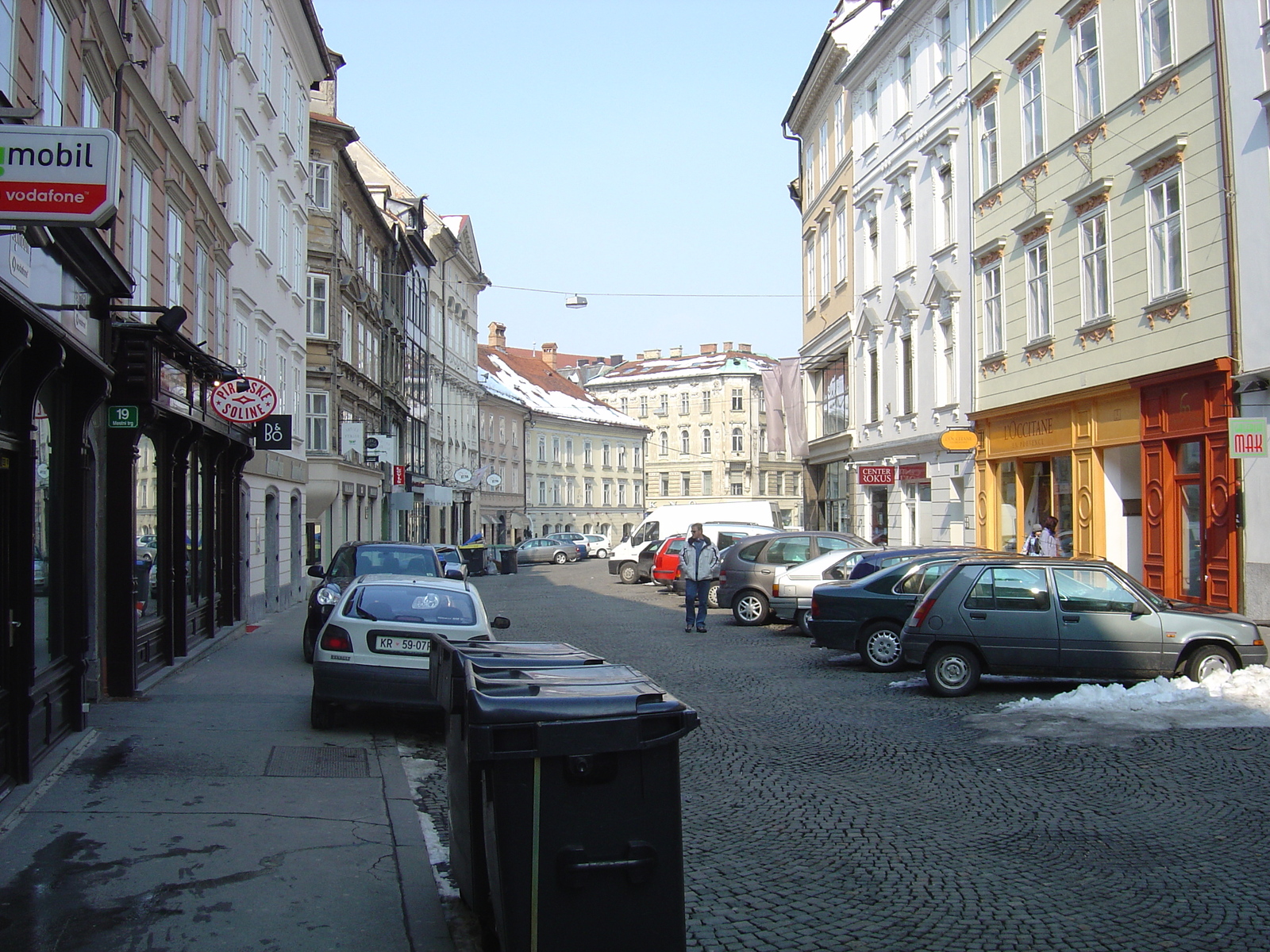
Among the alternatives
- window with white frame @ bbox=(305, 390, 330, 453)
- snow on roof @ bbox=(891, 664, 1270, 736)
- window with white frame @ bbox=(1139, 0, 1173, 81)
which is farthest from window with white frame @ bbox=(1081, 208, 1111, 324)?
window with white frame @ bbox=(305, 390, 330, 453)

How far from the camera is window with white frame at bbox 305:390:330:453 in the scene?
33.8 meters

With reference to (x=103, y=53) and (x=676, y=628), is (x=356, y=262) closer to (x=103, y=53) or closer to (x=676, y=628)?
(x=676, y=628)

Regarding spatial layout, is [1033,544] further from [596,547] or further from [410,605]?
[596,547]

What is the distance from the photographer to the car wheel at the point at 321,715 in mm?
10758

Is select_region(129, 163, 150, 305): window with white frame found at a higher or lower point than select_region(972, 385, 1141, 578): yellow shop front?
higher

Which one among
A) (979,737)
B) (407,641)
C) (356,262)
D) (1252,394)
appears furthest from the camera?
(356,262)

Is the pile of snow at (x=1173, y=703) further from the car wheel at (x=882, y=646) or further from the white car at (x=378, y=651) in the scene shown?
the white car at (x=378, y=651)

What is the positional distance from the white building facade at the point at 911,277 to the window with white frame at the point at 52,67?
20.0m

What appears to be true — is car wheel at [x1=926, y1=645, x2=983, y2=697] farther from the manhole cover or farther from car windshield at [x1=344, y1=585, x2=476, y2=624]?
the manhole cover

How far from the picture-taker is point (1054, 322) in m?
22.2

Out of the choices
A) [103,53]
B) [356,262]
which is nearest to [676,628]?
[103,53]

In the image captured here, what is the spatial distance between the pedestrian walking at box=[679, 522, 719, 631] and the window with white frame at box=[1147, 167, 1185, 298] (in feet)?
27.4

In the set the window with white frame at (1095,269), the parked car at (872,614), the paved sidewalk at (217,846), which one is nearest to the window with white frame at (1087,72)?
the window with white frame at (1095,269)

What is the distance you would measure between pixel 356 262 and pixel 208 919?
35311mm
